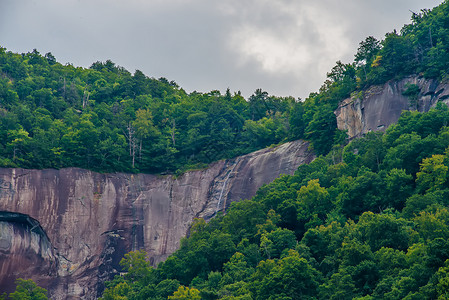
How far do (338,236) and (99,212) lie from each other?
90.4 ft

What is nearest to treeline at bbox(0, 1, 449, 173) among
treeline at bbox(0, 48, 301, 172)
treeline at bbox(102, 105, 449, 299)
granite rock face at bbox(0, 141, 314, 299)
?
treeline at bbox(0, 48, 301, 172)

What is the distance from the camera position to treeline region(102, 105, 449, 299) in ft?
101

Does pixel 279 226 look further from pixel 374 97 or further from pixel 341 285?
pixel 374 97

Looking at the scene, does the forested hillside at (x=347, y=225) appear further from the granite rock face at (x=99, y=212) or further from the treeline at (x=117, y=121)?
Answer: the treeline at (x=117, y=121)

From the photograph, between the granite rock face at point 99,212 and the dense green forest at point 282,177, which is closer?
the dense green forest at point 282,177

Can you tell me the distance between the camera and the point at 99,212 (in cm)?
5594

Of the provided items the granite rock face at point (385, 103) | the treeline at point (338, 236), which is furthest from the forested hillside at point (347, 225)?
the granite rock face at point (385, 103)

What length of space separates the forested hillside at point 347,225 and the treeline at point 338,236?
7 centimetres

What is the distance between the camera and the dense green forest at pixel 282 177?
3294 centimetres

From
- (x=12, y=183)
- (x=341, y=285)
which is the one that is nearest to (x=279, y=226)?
(x=341, y=285)

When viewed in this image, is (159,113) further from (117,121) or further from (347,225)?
(347,225)

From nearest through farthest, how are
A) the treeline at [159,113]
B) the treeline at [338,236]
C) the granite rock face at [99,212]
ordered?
1. the treeline at [338,236]
2. the granite rock face at [99,212]
3. the treeline at [159,113]

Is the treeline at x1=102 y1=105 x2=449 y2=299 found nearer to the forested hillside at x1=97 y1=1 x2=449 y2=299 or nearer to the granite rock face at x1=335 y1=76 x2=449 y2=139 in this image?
the forested hillside at x1=97 y1=1 x2=449 y2=299

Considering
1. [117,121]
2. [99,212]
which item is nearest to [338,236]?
[99,212]
